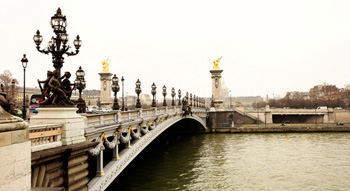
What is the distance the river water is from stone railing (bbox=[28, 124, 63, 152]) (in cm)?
939

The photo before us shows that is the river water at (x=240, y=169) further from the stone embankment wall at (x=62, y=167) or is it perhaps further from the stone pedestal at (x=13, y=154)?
the stone pedestal at (x=13, y=154)

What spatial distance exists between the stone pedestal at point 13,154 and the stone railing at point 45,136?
212 cm

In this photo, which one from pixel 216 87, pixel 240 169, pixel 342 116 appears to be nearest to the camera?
pixel 240 169

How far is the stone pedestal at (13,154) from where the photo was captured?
12.8 ft

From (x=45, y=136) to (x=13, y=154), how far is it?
116 inches

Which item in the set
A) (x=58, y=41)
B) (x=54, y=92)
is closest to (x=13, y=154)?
(x=54, y=92)

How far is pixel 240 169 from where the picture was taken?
21.0m

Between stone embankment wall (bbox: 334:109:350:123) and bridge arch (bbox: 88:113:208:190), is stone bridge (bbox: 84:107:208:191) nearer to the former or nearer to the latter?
bridge arch (bbox: 88:113:208:190)

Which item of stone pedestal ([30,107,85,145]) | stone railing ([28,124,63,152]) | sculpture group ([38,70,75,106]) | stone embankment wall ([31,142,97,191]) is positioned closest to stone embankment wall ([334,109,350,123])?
stone embankment wall ([31,142,97,191])

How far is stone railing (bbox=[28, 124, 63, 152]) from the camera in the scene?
21.1ft

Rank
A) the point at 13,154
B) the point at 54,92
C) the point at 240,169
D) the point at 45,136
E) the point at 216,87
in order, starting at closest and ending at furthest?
the point at 13,154 < the point at 45,136 < the point at 54,92 < the point at 240,169 < the point at 216,87

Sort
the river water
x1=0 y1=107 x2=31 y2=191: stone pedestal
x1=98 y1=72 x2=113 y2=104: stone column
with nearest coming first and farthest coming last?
1. x1=0 y1=107 x2=31 y2=191: stone pedestal
2. the river water
3. x1=98 y1=72 x2=113 y2=104: stone column

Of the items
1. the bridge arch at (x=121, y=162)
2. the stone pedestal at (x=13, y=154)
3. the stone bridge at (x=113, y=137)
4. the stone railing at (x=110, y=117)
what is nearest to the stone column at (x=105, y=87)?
the bridge arch at (x=121, y=162)

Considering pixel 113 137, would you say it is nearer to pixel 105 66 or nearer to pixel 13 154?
pixel 13 154
